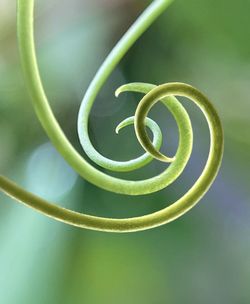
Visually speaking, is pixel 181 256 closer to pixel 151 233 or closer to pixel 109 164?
pixel 151 233

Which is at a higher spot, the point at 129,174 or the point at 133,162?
the point at 129,174

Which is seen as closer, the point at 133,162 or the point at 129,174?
the point at 133,162

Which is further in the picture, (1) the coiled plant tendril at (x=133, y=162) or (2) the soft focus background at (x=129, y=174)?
(2) the soft focus background at (x=129, y=174)

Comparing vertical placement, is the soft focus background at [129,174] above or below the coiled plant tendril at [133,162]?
above

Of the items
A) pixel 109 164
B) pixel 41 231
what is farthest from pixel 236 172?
pixel 109 164
